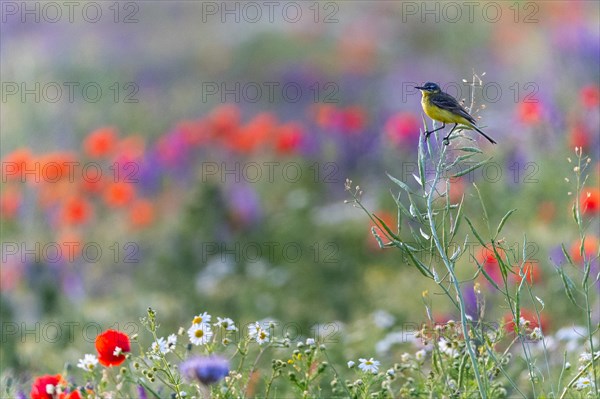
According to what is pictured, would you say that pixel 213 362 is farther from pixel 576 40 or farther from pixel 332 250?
pixel 576 40

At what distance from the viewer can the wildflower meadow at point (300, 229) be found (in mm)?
2928

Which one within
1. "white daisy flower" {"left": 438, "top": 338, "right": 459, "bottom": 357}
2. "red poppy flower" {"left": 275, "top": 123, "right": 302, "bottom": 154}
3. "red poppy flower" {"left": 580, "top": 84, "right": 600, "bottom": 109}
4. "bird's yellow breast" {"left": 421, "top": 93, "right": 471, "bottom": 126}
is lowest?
"white daisy flower" {"left": 438, "top": 338, "right": 459, "bottom": 357}

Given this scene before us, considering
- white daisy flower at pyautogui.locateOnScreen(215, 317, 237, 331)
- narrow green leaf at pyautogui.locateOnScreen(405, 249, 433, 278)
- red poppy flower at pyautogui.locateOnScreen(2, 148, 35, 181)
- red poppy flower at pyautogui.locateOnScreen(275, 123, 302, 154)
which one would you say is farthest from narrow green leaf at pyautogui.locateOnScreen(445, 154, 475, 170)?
red poppy flower at pyautogui.locateOnScreen(275, 123, 302, 154)

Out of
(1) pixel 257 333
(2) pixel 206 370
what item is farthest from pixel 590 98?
(2) pixel 206 370

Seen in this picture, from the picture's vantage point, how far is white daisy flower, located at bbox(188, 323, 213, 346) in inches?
113

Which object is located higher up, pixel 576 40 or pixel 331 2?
pixel 331 2

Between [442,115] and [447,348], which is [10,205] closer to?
[447,348]

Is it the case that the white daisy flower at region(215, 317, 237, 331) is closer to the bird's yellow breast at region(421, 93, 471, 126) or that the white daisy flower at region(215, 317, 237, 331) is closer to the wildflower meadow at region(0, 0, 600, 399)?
the wildflower meadow at region(0, 0, 600, 399)

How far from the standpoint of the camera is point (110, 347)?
2.90 metres

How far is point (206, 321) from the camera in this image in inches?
116

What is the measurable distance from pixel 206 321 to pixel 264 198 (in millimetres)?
5338

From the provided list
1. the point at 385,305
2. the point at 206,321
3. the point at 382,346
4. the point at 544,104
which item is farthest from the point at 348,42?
the point at 206,321

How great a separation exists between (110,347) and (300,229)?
4.39m

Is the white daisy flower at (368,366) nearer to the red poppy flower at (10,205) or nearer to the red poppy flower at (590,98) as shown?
the red poppy flower at (590,98)
